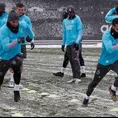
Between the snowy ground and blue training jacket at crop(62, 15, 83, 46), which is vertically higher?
blue training jacket at crop(62, 15, 83, 46)

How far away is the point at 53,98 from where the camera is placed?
8.44 metres

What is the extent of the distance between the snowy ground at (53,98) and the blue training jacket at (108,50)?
32.3 inches

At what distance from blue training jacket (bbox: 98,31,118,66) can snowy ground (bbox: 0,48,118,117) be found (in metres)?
0.82

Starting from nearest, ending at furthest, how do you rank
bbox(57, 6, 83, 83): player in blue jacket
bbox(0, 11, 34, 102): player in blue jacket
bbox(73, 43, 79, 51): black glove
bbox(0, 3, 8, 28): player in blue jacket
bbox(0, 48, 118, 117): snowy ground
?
bbox(0, 48, 118, 117): snowy ground → bbox(0, 11, 34, 102): player in blue jacket → bbox(0, 3, 8, 28): player in blue jacket → bbox(73, 43, 79, 51): black glove → bbox(57, 6, 83, 83): player in blue jacket

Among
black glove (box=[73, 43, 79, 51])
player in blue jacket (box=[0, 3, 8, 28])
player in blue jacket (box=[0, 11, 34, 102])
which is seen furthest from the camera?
black glove (box=[73, 43, 79, 51])

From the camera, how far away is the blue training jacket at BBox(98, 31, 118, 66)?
7086 millimetres

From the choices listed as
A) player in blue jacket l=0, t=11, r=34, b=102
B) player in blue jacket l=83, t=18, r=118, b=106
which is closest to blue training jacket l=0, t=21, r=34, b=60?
player in blue jacket l=0, t=11, r=34, b=102

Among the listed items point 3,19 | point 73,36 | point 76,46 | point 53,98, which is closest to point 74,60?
point 76,46

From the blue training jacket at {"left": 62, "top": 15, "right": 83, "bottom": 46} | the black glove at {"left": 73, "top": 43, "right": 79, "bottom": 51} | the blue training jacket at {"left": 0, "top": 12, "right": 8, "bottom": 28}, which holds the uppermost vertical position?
the blue training jacket at {"left": 0, "top": 12, "right": 8, "bottom": 28}

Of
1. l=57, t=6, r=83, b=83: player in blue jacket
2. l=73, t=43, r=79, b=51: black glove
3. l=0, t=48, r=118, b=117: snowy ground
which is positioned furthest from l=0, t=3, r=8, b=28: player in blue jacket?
l=73, t=43, r=79, b=51: black glove

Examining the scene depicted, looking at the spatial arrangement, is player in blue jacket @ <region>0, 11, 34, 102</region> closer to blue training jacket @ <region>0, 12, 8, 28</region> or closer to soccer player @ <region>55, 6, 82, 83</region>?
blue training jacket @ <region>0, 12, 8, 28</region>

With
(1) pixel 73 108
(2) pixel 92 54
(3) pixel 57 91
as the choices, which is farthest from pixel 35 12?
(1) pixel 73 108

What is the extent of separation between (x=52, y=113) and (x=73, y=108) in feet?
1.83

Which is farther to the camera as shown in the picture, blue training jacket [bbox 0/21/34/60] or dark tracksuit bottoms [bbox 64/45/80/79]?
dark tracksuit bottoms [bbox 64/45/80/79]
